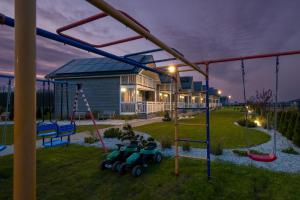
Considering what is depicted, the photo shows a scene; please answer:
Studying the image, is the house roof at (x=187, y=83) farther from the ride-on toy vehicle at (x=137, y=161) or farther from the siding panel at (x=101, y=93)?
the ride-on toy vehicle at (x=137, y=161)

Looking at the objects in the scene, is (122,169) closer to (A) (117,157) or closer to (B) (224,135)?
(A) (117,157)

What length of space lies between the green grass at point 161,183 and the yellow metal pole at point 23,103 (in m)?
2.90

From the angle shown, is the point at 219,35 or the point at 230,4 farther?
the point at 219,35

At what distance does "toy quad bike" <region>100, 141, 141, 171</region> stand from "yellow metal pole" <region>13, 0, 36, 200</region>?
13.2 ft

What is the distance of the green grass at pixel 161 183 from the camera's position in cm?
358

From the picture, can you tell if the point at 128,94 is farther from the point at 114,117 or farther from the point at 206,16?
the point at 206,16

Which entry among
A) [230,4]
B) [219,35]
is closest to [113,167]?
[230,4]

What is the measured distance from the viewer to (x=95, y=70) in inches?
835

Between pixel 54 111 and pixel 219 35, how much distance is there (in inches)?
786

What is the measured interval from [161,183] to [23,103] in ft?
12.2

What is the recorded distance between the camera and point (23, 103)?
97 cm

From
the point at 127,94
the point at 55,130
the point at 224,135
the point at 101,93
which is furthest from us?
the point at 127,94

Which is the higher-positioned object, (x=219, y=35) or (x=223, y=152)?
(x=219, y=35)

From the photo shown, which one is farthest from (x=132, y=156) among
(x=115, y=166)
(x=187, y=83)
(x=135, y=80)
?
(x=187, y=83)
